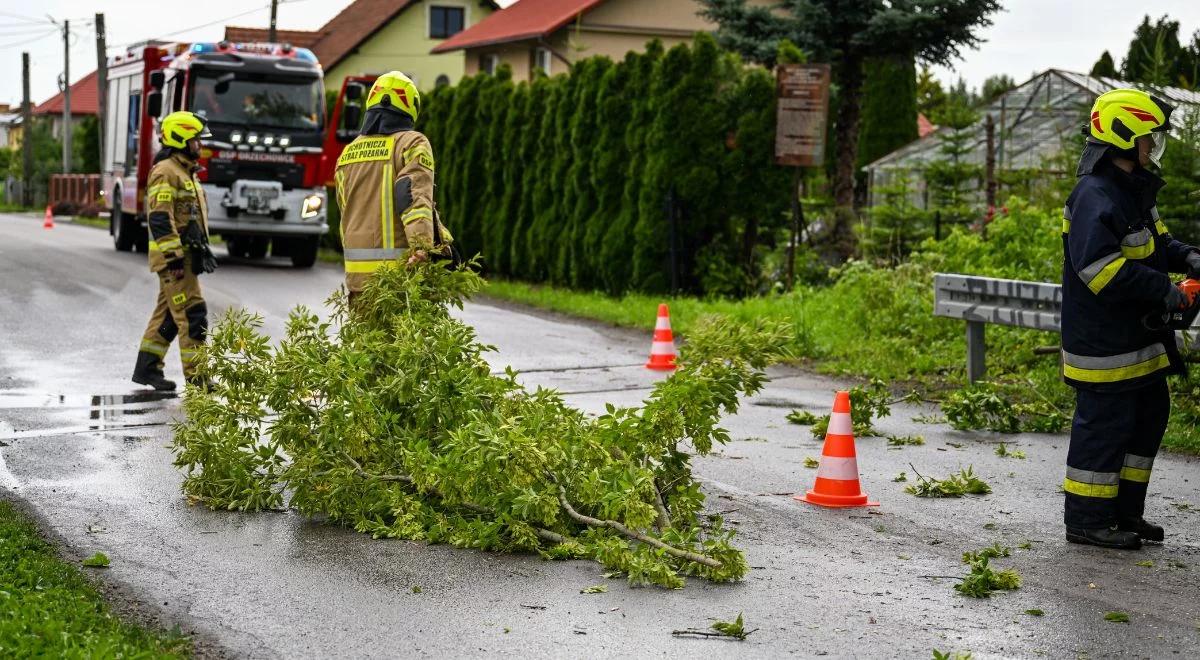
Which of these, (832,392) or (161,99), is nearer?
(832,392)

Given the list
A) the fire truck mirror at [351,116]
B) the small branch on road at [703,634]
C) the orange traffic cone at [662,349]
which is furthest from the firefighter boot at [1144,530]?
the fire truck mirror at [351,116]

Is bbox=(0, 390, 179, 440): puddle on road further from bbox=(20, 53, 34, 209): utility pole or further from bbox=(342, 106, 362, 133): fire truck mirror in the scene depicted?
bbox=(20, 53, 34, 209): utility pole

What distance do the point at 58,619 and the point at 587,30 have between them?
1636 inches

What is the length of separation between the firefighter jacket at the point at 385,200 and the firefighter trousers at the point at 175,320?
2.98 meters

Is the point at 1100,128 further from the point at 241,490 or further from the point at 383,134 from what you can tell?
the point at 241,490

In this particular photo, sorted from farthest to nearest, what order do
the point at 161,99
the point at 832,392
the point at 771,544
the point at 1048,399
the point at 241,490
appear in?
the point at 161,99
the point at 832,392
the point at 1048,399
the point at 241,490
the point at 771,544

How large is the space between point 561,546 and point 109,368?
276 inches

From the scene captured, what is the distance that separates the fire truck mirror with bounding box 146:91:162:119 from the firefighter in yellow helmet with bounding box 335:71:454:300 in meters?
15.5

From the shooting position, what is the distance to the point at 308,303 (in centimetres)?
1791

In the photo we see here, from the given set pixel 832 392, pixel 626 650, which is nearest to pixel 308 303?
pixel 832 392

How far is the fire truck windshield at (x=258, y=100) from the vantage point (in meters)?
22.3

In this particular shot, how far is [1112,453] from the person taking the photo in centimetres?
660

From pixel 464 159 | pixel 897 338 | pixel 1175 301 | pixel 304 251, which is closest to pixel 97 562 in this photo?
pixel 1175 301

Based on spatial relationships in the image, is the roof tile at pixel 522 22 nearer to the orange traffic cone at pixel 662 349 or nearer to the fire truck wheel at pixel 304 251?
the fire truck wheel at pixel 304 251
